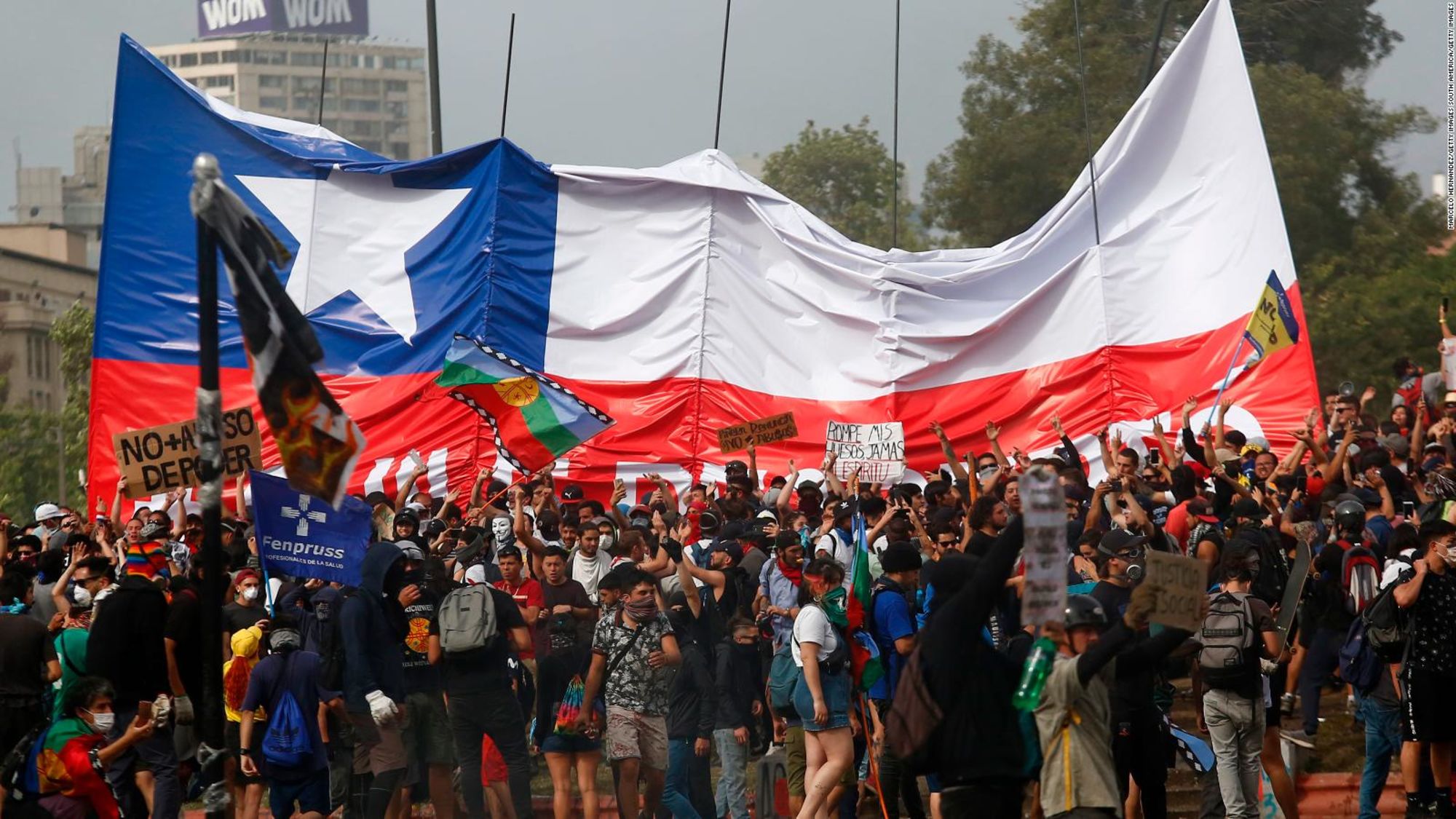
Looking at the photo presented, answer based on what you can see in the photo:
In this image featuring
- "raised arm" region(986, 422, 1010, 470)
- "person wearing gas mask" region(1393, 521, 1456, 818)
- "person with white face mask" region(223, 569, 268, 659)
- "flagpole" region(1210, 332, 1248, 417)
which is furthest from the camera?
"raised arm" region(986, 422, 1010, 470)

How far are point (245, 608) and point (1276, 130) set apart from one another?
2691 cm

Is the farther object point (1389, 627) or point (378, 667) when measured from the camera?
point (378, 667)

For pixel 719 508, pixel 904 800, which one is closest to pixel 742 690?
pixel 904 800

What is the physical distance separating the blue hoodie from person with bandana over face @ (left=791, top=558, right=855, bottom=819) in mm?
2532

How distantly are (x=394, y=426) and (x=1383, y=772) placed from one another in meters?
12.6

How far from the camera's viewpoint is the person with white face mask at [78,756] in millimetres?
10867

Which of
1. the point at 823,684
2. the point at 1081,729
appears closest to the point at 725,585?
the point at 823,684

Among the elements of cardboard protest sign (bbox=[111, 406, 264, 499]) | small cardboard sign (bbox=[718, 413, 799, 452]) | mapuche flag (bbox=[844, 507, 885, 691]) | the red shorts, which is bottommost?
the red shorts

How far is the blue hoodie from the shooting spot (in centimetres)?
1191

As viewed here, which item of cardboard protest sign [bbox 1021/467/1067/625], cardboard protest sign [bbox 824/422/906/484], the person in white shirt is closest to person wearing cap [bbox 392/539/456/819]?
the person in white shirt

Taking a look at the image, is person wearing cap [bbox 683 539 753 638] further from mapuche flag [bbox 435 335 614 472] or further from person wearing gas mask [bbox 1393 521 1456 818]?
person wearing gas mask [bbox 1393 521 1456 818]

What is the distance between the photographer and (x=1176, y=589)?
7.76m

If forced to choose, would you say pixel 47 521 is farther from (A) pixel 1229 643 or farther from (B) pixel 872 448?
(A) pixel 1229 643

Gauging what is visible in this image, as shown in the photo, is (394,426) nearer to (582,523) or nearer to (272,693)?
(582,523)
